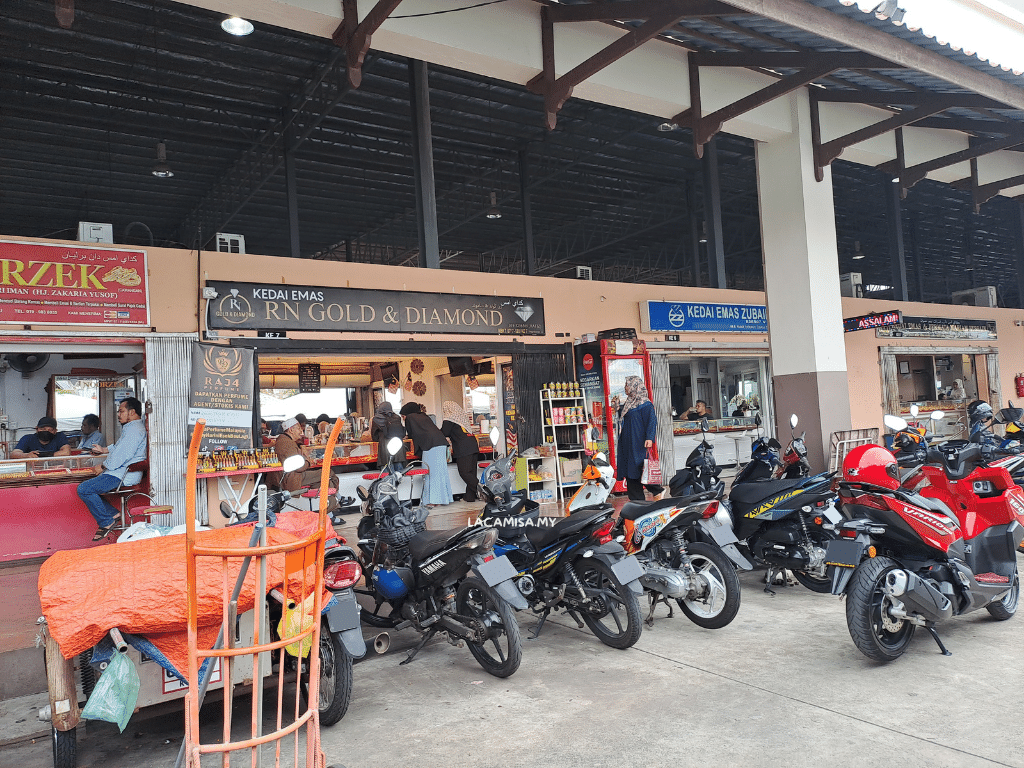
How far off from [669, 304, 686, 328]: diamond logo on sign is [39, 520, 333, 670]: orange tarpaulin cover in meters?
8.68

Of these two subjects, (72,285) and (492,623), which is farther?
(72,285)

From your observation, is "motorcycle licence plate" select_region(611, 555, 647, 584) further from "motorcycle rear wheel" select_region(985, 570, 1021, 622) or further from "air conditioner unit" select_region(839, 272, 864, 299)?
"air conditioner unit" select_region(839, 272, 864, 299)

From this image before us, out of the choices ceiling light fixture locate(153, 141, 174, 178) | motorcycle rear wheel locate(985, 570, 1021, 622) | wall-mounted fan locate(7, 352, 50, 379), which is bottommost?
motorcycle rear wheel locate(985, 570, 1021, 622)

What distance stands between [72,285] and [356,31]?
349cm

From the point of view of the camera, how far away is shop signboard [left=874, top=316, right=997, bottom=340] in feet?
44.6

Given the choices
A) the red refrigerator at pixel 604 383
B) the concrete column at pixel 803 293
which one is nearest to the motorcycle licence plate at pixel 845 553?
the concrete column at pixel 803 293

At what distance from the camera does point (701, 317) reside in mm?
10914

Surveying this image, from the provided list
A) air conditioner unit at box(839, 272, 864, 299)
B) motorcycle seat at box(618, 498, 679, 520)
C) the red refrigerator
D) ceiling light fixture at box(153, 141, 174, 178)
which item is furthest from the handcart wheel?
air conditioner unit at box(839, 272, 864, 299)

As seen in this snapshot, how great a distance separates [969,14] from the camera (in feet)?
16.5

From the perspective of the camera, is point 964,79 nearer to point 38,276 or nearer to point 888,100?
point 888,100

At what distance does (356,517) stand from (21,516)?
378cm

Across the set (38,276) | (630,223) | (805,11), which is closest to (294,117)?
(38,276)

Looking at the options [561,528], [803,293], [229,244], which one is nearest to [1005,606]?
[561,528]

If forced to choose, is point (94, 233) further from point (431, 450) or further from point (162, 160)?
point (431, 450)
